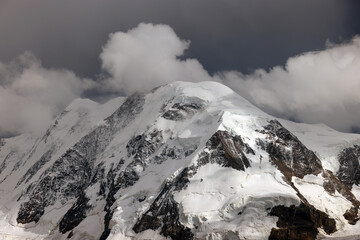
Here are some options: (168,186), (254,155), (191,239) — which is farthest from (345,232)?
(168,186)

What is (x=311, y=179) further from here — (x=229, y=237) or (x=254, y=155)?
(x=229, y=237)

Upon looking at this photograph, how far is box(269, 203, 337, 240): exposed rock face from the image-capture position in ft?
473

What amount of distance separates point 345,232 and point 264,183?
3362 centimetres

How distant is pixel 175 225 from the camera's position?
156m

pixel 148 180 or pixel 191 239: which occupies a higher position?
pixel 148 180

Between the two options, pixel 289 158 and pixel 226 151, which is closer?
pixel 226 151

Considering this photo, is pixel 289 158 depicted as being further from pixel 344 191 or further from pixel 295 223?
pixel 295 223

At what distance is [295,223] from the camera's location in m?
148

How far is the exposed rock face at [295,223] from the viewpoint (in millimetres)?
144125

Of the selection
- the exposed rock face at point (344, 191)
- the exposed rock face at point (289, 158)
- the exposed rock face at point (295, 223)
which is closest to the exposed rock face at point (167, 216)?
the exposed rock face at point (295, 223)

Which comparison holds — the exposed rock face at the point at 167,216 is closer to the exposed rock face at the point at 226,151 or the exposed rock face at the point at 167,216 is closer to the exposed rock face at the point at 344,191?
the exposed rock face at the point at 226,151

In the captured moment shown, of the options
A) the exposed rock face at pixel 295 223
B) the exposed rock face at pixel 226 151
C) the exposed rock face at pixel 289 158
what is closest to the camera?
the exposed rock face at pixel 295 223

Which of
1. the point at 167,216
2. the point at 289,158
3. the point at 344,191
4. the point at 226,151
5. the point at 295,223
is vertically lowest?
the point at 167,216

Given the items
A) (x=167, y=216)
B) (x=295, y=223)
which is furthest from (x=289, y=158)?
(x=167, y=216)
